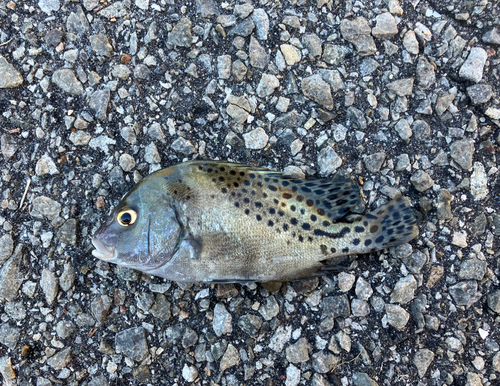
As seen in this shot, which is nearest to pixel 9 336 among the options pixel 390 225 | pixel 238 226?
pixel 238 226

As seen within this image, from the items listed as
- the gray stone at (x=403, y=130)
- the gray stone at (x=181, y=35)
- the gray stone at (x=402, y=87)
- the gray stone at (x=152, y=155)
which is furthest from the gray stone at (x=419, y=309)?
the gray stone at (x=181, y=35)

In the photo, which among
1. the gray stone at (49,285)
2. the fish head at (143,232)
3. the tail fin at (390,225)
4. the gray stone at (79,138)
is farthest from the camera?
the gray stone at (79,138)

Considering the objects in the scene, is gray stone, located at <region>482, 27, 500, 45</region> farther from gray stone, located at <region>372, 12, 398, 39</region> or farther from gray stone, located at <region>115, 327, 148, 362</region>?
gray stone, located at <region>115, 327, 148, 362</region>

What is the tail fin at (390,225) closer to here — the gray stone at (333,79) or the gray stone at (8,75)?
the gray stone at (333,79)

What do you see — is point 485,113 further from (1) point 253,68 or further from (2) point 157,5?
(2) point 157,5

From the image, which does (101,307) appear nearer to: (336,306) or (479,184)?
(336,306)
